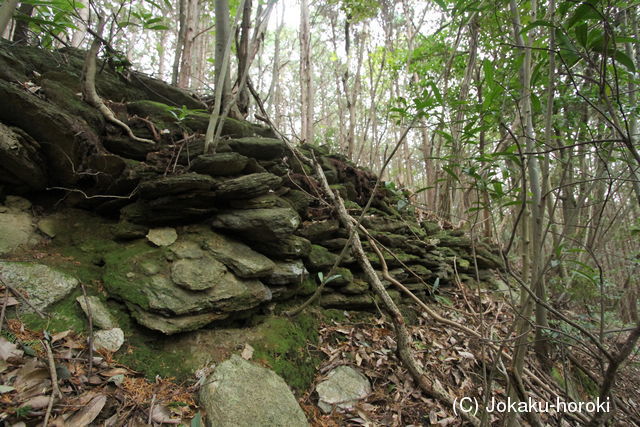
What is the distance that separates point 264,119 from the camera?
13.5 ft

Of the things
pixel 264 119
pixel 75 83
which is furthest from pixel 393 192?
pixel 75 83

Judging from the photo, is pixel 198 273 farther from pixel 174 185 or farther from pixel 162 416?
pixel 162 416

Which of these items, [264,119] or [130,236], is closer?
[130,236]

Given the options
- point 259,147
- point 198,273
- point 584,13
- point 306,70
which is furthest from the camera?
point 306,70

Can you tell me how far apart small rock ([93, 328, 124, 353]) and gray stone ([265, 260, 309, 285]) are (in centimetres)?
127

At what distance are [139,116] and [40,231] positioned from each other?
1666mm

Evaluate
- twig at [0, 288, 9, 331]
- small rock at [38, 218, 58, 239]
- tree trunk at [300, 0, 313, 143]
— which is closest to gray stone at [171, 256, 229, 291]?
twig at [0, 288, 9, 331]

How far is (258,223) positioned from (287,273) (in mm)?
603

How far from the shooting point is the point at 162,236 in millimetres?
2832

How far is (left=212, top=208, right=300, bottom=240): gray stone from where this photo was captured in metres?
2.97

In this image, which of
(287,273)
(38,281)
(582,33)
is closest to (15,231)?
(38,281)

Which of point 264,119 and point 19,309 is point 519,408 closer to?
point 19,309

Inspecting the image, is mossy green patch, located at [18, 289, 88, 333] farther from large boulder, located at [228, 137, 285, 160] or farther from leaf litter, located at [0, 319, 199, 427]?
large boulder, located at [228, 137, 285, 160]

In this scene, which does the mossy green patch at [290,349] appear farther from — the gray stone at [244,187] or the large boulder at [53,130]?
the large boulder at [53,130]
